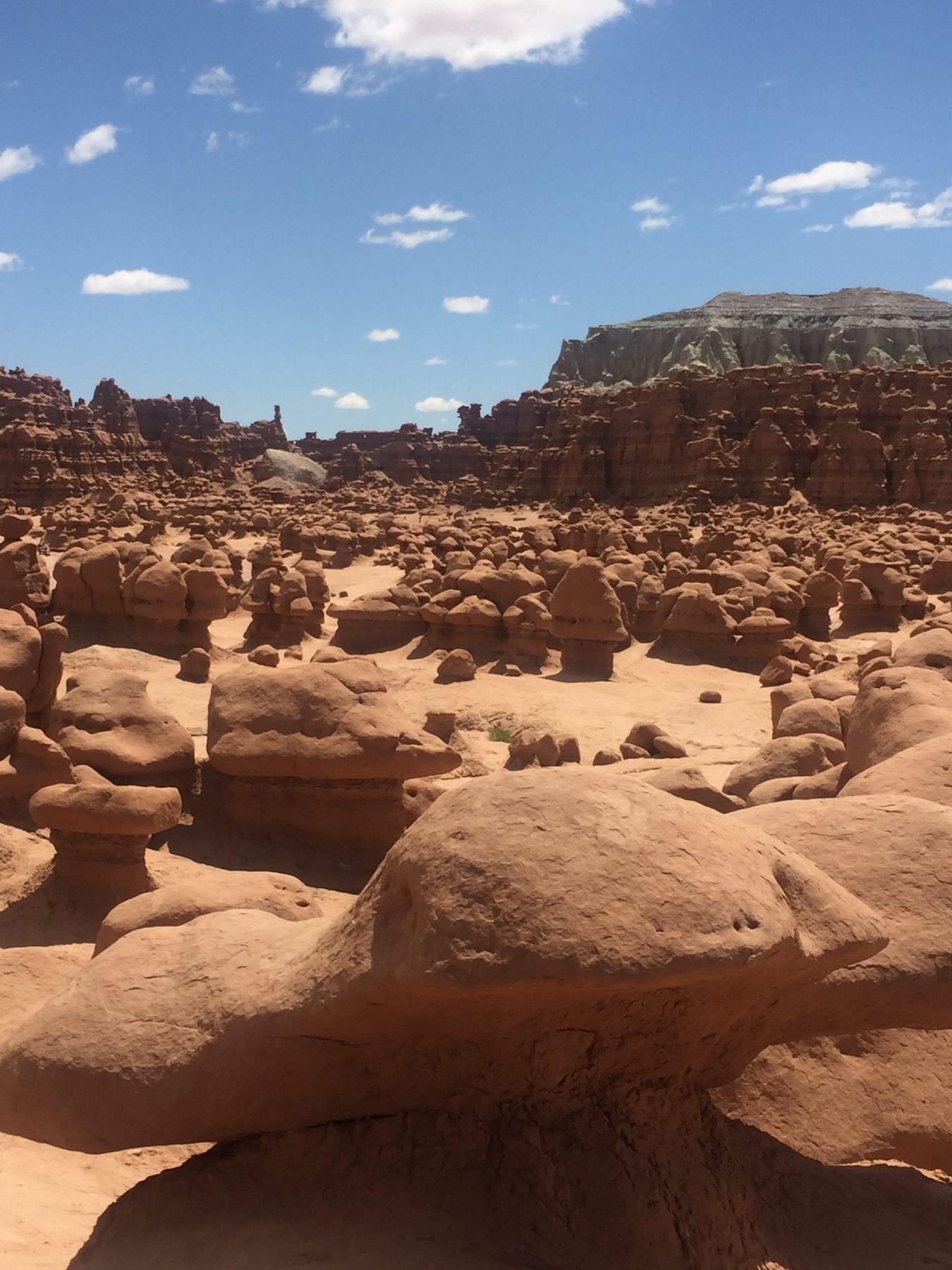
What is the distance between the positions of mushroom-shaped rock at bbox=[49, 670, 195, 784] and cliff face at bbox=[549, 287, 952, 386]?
58.0m

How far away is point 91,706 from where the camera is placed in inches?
285

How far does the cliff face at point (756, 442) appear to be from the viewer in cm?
3806

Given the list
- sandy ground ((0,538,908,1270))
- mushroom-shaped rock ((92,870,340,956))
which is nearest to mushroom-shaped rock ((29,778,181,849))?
sandy ground ((0,538,908,1270))

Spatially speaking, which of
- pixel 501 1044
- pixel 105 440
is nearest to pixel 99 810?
pixel 501 1044

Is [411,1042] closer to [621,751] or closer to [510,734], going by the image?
[621,751]

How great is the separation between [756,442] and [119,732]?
3599cm

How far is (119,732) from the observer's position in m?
7.14

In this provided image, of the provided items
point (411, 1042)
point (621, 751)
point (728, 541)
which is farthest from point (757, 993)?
point (728, 541)

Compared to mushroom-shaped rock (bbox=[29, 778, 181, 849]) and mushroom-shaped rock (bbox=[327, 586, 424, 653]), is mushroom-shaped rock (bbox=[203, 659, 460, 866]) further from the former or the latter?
mushroom-shaped rock (bbox=[327, 586, 424, 653])

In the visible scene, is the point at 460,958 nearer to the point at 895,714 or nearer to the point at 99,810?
the point at 99,810

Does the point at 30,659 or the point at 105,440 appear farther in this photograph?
the point at 105,440

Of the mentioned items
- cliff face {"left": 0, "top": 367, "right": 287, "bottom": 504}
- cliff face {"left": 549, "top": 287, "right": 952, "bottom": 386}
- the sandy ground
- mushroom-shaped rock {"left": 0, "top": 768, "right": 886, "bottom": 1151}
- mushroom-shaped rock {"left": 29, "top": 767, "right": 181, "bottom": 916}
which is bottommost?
the sandy ground

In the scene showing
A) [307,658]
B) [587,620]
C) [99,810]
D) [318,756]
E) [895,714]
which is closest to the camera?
[99,810]

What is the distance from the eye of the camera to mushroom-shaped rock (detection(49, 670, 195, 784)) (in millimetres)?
7004
